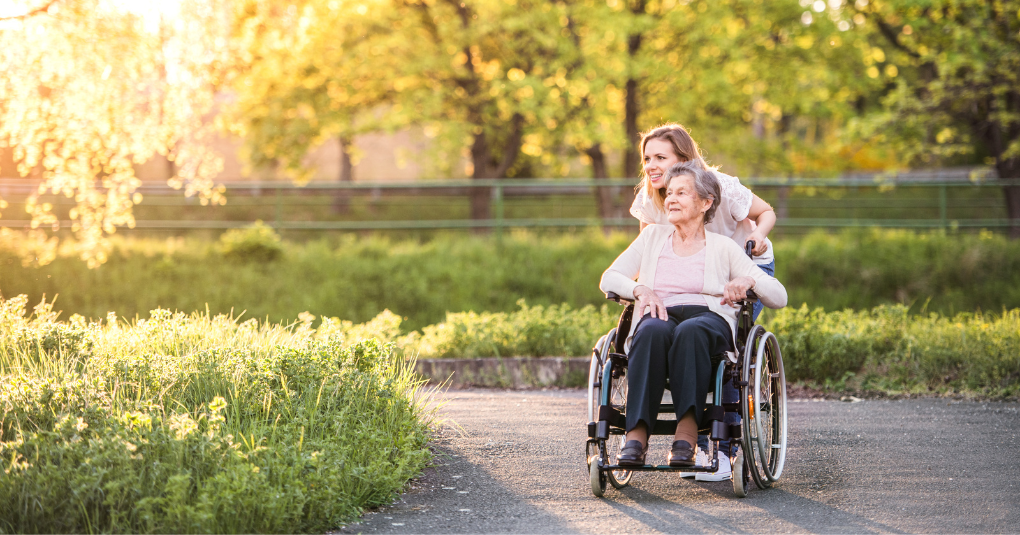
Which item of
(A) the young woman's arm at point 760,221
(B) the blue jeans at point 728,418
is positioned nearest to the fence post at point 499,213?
(A) the young woman's arm at point 760,221

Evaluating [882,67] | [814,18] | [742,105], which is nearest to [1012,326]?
[814,18]

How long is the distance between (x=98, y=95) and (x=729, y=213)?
6.01 meters

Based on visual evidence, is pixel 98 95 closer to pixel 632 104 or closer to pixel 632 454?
pixel 632 454

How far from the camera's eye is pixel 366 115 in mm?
16500

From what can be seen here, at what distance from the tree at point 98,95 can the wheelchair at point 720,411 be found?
5.67m

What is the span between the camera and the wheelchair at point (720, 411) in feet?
12.2

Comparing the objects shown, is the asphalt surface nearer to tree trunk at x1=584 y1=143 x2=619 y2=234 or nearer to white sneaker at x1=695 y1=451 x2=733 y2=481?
white sneaker at x1=695 y1=451 x2=733 y2=481

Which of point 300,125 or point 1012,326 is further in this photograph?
point 300,125

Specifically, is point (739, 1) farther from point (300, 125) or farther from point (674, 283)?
point (674, 283)

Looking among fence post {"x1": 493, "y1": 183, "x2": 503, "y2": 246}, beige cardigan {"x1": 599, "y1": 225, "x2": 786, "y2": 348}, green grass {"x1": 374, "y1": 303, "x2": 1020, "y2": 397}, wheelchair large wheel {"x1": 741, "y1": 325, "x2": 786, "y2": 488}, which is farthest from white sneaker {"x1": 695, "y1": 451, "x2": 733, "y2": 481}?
fence post {"x1": 493, "y1": 183, "x2": 503, "y2": 246}

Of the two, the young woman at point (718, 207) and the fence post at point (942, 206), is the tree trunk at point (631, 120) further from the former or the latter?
the young woman at point (718, 207)

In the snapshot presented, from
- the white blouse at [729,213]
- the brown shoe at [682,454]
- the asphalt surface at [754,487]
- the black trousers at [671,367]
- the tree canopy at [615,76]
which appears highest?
the tree canopy at [615,76]

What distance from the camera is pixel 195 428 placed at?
3408mm

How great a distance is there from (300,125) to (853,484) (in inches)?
514
